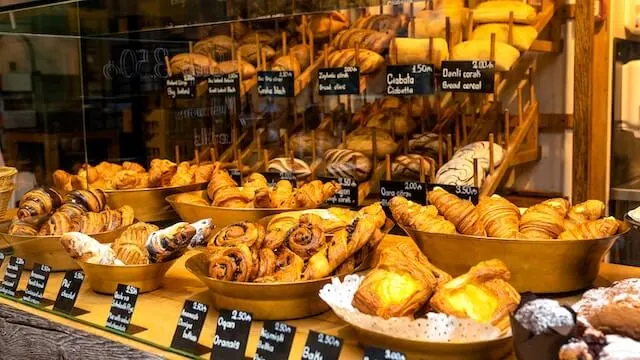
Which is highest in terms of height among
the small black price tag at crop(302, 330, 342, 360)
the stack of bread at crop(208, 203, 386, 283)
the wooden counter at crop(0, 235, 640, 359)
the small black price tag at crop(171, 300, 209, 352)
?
the stack of bread at crop(208, 203, 386, 283)

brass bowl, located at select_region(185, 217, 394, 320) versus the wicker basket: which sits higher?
the wicker basket

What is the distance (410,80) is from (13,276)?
4.29 ft

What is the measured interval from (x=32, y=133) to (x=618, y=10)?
217 centimetres

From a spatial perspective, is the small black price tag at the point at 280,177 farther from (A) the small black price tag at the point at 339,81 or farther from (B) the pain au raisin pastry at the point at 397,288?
(B) the pain au raisin pastry at the point at 397,288

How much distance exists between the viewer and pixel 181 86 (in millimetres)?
2746

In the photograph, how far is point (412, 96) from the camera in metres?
2.57

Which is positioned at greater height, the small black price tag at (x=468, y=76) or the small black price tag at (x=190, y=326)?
the small black price tag at (x=468, y=76)

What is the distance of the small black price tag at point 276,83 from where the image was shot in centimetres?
259

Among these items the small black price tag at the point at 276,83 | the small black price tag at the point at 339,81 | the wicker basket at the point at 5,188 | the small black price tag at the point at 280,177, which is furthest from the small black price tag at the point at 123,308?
the small black price tag at the point at 276,83

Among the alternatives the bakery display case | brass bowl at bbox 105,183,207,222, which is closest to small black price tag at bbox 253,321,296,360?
the bakery display case

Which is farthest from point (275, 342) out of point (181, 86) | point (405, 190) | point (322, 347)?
point (181, 86)

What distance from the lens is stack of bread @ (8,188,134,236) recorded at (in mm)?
1663

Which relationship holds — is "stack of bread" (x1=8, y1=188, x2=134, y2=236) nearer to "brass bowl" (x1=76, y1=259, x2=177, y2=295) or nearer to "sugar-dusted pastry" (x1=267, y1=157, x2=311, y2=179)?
"brass bowl" (x1=76, y1=259, x2=177, y2=295)

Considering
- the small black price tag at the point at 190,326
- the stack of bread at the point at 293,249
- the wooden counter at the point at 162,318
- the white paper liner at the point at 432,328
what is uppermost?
the stack of bread at the point at 293,249
